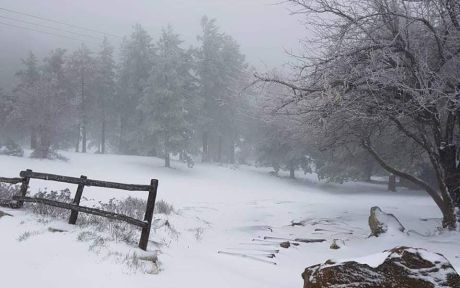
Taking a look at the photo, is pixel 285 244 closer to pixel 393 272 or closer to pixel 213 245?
pixel 213 245

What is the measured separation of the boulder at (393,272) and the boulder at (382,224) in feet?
23.0

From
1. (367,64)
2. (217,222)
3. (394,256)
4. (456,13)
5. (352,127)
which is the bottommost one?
(217,222)

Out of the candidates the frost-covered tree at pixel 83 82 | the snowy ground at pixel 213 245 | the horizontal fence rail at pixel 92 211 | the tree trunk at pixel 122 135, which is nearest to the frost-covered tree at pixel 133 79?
the tree trunk at pixel 122 135

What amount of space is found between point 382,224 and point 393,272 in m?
7.49

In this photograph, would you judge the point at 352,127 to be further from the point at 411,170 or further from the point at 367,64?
the point at 411,170

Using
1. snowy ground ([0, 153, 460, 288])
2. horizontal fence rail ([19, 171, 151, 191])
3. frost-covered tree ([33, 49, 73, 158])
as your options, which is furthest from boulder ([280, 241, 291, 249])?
frost-covered tree ([33, 49, 73, 158])

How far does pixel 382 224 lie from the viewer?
490 inches

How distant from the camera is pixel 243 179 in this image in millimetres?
38375

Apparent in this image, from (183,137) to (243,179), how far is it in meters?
6.91

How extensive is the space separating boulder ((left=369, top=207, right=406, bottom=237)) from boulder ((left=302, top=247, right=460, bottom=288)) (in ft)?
23.0

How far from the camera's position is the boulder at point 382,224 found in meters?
12.3

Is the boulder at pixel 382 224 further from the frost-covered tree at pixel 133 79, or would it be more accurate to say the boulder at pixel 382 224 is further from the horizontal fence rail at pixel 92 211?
the frost-covered tree at pixel 133 79

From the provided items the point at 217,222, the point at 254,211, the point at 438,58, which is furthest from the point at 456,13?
the point at 254,211

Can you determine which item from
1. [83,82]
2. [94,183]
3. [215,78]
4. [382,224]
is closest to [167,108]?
[215,78]
